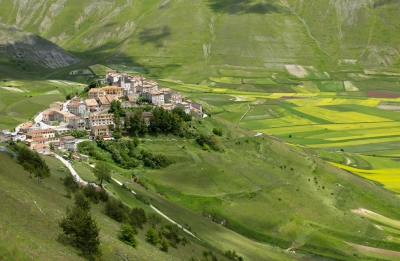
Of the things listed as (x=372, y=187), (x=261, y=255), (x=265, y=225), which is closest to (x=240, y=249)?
(x=261, y=255)

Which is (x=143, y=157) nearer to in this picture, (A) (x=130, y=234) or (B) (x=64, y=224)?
(A) (x=130, y=234)

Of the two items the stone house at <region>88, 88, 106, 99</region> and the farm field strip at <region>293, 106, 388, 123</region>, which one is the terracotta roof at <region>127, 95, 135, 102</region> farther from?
the farm field strip at <region>293, 106, 388, 123</region>

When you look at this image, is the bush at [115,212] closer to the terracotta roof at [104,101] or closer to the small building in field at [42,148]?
the small building in field at [42,148]

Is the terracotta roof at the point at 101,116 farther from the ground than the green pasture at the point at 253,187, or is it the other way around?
the terracotta roof at the point at 101,116

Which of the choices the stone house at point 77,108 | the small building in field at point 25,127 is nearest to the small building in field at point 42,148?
the small building in field at point 25,127

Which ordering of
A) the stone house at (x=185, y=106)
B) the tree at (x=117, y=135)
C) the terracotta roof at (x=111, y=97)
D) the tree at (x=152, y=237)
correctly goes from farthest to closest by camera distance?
the stone house at (x=185, y=106), the terracotta roof at (x=111, y=97), the tree at (x=117, y=135), the tree at (x=152, y=237)

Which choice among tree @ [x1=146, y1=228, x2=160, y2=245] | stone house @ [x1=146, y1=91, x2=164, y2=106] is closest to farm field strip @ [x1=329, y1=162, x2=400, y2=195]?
stone house @ [x1=146, y1=91, x2=164, y2=106]

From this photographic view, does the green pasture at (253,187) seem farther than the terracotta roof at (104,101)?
No

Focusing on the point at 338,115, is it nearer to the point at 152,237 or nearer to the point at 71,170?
the point at 71,170
